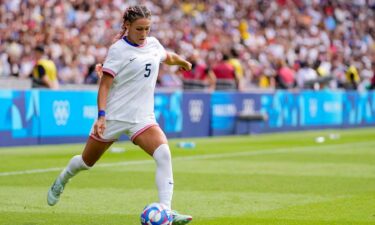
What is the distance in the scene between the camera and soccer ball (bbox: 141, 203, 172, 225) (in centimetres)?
884

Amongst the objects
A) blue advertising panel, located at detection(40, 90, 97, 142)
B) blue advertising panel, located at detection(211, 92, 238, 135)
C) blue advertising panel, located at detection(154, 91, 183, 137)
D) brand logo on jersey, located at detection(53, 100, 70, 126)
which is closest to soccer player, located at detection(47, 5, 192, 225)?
blue advertising panel, located at detection(40, 90, 97, 142)

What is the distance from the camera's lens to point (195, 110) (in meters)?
26.5

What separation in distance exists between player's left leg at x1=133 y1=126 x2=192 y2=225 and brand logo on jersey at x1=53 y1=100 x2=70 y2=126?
40.7 feet

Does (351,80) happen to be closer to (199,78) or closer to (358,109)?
(358,109)

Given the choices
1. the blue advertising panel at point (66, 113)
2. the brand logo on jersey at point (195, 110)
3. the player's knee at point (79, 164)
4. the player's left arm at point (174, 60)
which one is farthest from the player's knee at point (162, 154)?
the brand logo on jersey at point (195, 110)

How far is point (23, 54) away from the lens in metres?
26.3

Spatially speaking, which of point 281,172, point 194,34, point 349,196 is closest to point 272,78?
point 194,34

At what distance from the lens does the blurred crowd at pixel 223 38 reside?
89.6 ft

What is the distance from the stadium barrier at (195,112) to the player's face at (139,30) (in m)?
11.1

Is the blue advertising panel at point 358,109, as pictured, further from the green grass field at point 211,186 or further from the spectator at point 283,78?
the green grass field at point 211,186

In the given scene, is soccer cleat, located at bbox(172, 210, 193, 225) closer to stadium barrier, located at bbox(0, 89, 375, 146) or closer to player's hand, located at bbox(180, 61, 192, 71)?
player's hand, located at bbox(180, 61, 192, 71)

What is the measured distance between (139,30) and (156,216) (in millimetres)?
1862

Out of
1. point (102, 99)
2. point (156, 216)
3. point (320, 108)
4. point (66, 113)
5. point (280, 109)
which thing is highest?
point (102, 99)

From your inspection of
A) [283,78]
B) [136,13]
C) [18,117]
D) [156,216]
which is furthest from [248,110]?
[156,216]
